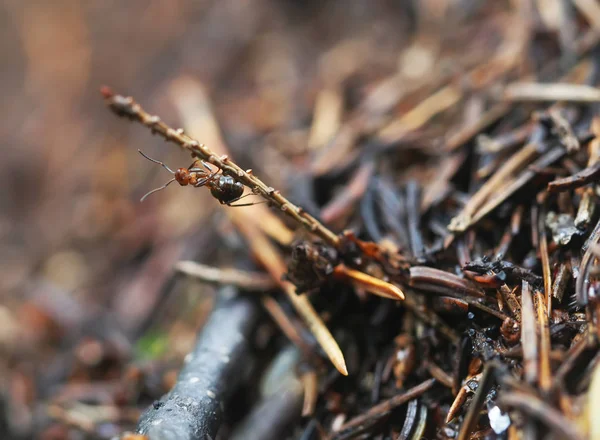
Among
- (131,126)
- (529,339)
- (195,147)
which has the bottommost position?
(529,339)

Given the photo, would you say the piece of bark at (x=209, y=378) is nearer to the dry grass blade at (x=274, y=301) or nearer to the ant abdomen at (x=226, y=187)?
the dry grass blade at (x=274, y=301)

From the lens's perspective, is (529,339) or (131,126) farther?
(131,126)

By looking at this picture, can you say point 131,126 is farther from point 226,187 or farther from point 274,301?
point 226,187

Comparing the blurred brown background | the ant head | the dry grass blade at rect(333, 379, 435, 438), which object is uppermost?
the blurred brown background

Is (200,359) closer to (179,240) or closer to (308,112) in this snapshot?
(179,240)

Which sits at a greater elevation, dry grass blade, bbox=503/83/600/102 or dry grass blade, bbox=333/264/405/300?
dry grass blade, bbox=503/83/600/102

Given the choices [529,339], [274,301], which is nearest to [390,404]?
[529,339]

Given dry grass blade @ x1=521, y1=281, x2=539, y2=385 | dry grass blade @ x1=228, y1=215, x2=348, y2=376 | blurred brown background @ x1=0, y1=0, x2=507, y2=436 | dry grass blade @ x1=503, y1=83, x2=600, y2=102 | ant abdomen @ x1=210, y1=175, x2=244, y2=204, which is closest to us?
dry grass blade @ x1=521, y1=281, x2=539, y2=385

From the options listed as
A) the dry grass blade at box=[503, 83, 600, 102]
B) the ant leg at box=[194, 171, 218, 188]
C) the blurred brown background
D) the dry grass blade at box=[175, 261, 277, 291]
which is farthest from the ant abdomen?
the dry grass blade at box=[503, 83, 600, 102]

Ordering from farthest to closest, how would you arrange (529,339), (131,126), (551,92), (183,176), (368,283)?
1. (131,126)
2. (551,92)
3. (368,283)
4. (183,176)
5. (529,339)

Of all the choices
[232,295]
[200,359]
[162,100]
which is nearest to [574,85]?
[232,295]

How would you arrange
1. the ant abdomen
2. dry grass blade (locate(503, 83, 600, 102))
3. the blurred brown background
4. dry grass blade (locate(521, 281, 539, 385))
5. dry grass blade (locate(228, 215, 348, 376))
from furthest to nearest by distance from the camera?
the blurred brown background
dry grass blade (locate(503, 83, 600, 102))
dry grass blade (locate(228, 215, 348, 376))
the ant abdomen
dry grass blade (locate(521, 281, 539, 385))

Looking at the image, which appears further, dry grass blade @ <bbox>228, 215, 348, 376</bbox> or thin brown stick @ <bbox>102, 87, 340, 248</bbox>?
dry grass blade @ <bbox>228, 215, 348, 376</bbox>

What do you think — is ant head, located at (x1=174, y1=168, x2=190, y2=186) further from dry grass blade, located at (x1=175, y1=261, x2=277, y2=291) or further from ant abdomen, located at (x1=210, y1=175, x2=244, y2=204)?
dry grass blade, located at (x1=175, y1=261, x2=277, y2=291)
